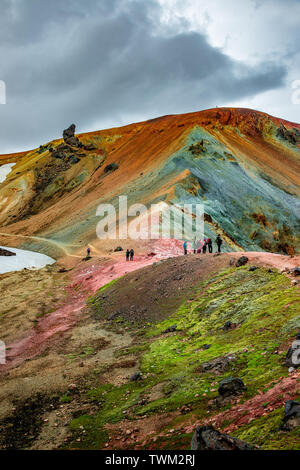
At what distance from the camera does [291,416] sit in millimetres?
6215

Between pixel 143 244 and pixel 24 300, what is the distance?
14.2 meters

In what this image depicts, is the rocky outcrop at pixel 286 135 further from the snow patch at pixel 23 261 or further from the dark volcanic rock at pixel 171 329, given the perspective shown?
the dark volcanic rock at pixel 171 329

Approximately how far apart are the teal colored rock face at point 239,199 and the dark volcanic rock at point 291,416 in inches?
1440

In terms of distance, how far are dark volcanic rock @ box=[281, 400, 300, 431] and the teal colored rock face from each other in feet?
120

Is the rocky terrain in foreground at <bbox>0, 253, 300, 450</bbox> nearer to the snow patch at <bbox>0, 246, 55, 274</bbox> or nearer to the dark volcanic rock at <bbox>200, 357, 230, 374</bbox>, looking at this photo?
the dark volcanic rock at <bbox>200, 357, 230, 374</bbox>

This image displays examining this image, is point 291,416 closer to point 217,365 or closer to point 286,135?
point 217,365

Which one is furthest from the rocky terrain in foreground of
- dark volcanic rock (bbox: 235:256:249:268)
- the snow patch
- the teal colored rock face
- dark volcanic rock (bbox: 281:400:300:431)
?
the teal colored rock face

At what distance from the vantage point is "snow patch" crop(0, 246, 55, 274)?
40312 mm

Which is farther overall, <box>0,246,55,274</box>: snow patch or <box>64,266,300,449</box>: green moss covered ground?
<box>0,246,55,274</box>: snow patch

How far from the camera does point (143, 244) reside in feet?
122

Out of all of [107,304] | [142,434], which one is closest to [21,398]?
[142,434]

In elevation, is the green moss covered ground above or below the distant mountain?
below

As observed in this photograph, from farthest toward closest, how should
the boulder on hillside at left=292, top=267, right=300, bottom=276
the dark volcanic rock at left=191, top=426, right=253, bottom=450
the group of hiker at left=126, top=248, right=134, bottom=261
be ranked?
the group of hiker at left=126, top=248, right=134, bottom=261, the boulder on hillside at left=292, top=267, right=300, bottom=276, the dark volcanic rock at left=191, top=426, right=253, bottom=450
